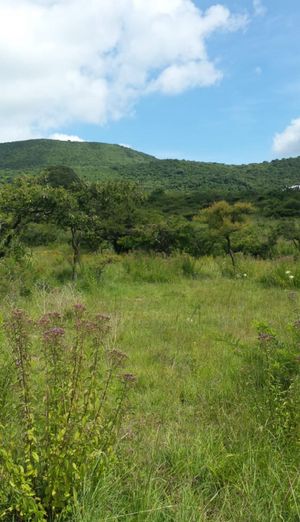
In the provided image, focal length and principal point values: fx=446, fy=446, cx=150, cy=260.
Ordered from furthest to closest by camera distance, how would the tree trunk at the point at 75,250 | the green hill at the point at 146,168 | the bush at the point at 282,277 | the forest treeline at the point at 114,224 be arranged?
1. the green hill at the point at 146,168
2. the tree trunk at the point at 75,250
3. the bush at the point at 282,277
4. the forest treeline at the point at 114,224

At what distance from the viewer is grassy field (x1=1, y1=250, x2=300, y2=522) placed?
7.43ft

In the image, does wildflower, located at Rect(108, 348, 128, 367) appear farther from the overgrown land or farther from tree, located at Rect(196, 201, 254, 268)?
tree, located at Rect(196, 201, 254, 268)

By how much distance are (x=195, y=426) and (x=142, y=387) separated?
3.65ft

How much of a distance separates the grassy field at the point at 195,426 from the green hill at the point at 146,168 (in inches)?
1931

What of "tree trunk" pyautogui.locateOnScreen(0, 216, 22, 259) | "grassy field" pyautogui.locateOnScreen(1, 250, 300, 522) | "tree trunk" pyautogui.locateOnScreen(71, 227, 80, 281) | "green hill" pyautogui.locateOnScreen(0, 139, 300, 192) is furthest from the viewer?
"green hill" pyautogui.locateOnScreen(0, 139, 300, 192)

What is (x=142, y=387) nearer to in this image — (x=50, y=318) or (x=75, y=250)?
(x=50, y=318)

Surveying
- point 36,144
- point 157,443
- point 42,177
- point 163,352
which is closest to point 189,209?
point 42,177

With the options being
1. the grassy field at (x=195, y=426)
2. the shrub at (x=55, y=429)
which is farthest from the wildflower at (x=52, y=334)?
the grassy field at (x=195, y=426)

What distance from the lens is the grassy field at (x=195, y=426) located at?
227 centimetres

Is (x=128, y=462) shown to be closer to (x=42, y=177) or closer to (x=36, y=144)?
(x=42, y=177)

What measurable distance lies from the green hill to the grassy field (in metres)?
49.0

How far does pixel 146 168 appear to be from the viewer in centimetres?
9881

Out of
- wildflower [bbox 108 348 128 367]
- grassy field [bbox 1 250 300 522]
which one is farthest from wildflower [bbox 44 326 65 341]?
grassy field [bbox 1 250 300 522]

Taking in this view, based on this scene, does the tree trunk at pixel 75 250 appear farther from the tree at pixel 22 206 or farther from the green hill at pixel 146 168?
the green hill at pixel 146 168
